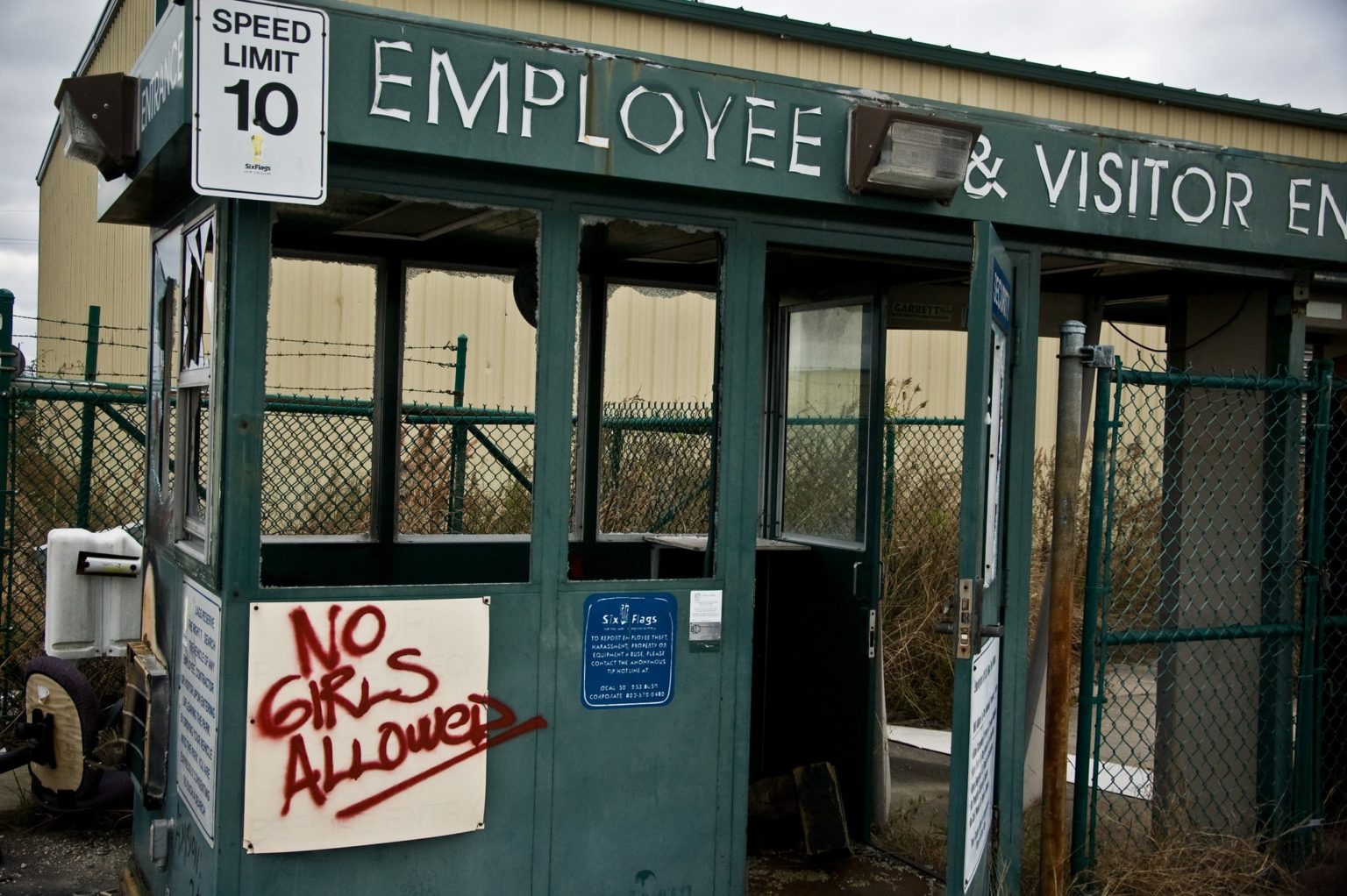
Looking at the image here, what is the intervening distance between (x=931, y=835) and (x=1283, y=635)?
5.49 feet

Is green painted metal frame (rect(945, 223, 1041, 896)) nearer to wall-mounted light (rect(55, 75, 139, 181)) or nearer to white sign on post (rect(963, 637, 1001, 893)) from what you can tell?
white sign on post (rect(963, 637, 1001, 893))

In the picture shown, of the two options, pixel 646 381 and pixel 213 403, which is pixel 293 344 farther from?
pixel 213 403

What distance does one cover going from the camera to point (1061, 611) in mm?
4512

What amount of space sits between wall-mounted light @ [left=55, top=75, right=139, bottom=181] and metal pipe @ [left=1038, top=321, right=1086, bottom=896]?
317 cm

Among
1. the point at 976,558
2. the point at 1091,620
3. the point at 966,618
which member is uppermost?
the point at 976,558

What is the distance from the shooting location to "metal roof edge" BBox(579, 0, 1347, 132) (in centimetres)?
1111

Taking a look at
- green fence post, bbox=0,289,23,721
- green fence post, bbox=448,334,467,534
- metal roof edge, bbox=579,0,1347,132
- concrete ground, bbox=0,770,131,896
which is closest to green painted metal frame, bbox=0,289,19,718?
green fence post, bbox=0,289,23,721

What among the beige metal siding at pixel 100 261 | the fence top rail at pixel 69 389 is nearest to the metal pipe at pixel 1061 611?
the fence top rail at pixel 69 389

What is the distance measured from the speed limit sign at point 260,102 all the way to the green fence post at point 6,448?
3150 millimetres

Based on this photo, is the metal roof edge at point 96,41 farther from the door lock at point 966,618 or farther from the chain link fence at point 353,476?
the door lock at point 966,618

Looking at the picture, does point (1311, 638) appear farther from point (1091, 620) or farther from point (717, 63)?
point (717, 63)

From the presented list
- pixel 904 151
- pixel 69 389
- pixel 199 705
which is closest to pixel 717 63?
pixel 69 389

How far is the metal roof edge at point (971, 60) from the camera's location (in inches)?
437

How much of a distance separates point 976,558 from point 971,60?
1033cm
